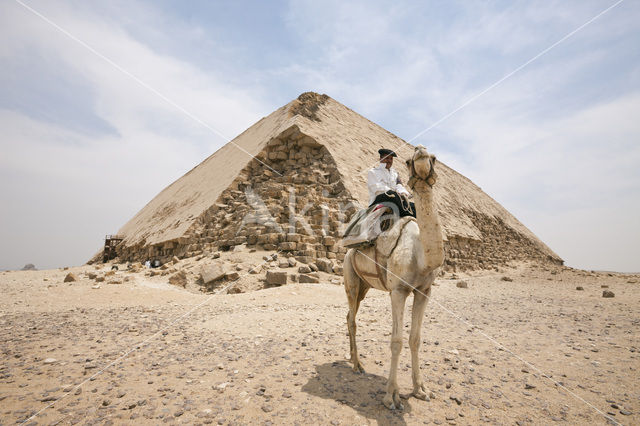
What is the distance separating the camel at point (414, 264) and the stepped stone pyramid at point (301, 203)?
7561mm

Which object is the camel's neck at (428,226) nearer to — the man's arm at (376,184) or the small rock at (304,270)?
the man's arm at (376,184)

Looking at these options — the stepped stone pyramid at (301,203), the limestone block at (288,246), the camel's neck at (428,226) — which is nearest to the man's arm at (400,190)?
the camel's neck at (428,226)

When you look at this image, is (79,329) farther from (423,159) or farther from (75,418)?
(423,159)

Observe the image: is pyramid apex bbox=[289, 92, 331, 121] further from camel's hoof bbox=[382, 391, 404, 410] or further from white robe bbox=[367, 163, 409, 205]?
camel's hoof bbox=[382, 391, 404, 410]

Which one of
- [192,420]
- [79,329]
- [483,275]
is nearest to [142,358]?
[192,420]

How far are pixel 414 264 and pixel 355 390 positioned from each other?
1.32m

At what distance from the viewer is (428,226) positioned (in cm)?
245

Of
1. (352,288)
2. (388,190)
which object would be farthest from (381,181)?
(352,288)

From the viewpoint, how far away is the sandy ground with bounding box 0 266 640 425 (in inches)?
95.0

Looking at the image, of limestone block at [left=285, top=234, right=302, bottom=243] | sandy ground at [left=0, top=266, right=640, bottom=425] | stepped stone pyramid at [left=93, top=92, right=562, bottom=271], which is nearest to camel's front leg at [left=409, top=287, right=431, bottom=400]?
sandy ground at [left=0, top=266, right=640, bottom=425]

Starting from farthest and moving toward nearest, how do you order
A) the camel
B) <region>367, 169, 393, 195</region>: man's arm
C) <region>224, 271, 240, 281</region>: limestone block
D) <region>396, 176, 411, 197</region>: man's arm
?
<region>224, 271, 240, 281</region>: limestone block
<region>367, 169, 393, 195</region>: man's arm
<region>396, 176, 411, 197</region>: man's arm
the camel

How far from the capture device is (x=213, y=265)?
940 centimetres

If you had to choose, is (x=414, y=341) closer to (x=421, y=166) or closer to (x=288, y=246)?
(x=421, y=166)

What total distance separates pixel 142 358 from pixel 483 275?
20063 millimetres
